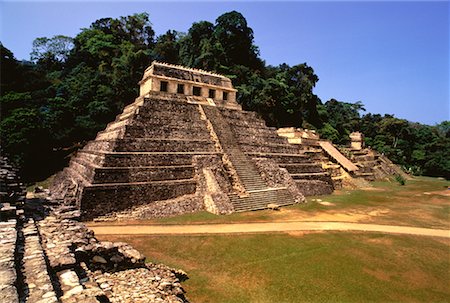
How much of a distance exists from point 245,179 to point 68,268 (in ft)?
50.8

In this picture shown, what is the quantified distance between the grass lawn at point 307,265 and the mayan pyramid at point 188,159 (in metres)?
5.06

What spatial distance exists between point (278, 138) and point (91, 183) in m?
17.5

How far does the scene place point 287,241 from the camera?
41.2ft

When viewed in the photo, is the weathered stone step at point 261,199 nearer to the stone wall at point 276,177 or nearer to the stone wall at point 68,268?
the stone wall at point 276,177

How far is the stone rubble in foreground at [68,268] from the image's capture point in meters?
4.82

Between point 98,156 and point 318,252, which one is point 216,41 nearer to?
point 98,156

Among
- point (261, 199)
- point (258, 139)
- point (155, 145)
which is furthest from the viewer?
point (258, 139)

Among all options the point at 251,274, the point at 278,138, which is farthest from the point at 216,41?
the point at 251,274

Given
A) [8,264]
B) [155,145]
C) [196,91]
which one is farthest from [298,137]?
[8,264]

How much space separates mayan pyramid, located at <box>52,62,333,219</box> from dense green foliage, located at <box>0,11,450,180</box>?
8834 millimetres

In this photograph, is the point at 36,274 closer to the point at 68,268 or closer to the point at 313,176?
the point at 68,268

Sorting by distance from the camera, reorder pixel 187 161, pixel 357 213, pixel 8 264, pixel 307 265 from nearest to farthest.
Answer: pixel 8 264
pixel 307 265
pixel 357 213
pixel 187 161

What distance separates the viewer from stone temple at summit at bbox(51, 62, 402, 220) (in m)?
17.0

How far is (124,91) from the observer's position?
124 feet
